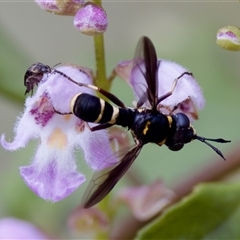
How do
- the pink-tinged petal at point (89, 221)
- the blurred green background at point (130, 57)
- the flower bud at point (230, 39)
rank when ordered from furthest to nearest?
the blurred green background at point (130, 57)
the pink-tinged petal at point (89, 221)
the flower bud at point (230, 39)

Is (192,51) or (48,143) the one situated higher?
(48,143)

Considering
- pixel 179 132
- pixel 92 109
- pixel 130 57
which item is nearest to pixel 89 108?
pixel 92 109

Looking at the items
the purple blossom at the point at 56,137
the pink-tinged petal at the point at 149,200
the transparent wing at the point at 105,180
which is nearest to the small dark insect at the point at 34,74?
the purple blossom at the point at 56,137

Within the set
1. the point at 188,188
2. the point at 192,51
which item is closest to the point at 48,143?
the point at 188,188

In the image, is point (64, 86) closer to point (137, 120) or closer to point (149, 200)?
point (137, 120)

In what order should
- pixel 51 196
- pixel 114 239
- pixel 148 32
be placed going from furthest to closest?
pixel 148 32, pixel 114 239, pixel 51 196

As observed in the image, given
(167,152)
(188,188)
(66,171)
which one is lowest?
(167,152)

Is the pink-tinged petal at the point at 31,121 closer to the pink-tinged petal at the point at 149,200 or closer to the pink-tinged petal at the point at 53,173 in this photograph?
the pink-tinged petal at the point at 53,173

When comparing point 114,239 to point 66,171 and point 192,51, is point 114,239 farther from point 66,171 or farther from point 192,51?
point 192,51
